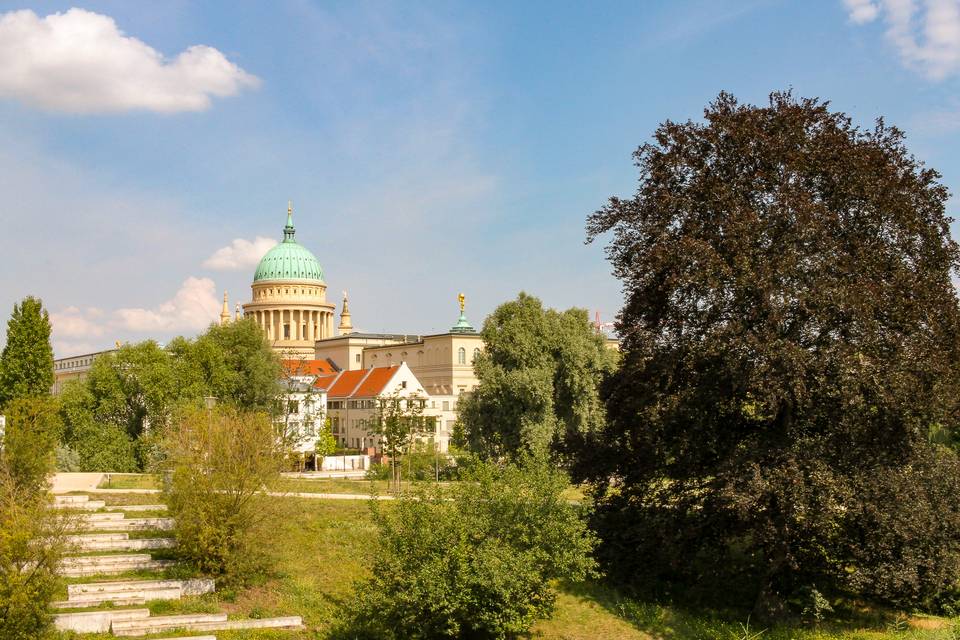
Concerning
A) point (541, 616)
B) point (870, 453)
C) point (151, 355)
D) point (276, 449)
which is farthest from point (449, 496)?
point (151, 355)

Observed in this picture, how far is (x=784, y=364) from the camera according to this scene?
20.9 m

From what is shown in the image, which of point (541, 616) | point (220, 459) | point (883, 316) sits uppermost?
point (883, 316)

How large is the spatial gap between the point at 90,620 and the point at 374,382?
71.3 meters

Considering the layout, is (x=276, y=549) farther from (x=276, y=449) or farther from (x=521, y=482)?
(x=521, y=482)

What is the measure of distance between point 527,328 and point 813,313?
1241 inches

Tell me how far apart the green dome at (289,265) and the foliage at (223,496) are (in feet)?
365

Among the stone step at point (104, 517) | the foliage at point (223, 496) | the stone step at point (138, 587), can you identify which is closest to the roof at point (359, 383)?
the stone step at point (104, 517)

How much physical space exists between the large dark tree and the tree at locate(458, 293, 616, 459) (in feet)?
79.2

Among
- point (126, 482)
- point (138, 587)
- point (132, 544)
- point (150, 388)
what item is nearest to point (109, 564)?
point (132, 544)

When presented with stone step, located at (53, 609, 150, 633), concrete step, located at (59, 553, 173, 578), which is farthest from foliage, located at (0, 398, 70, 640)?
concrete step, located at (59, 553, 173, 578)

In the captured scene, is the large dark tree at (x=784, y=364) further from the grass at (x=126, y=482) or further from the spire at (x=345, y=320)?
the spire at (x=345, y=320)

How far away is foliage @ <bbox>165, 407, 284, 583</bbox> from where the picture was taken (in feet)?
76.1

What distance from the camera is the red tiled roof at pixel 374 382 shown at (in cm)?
8950

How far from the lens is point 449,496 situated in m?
22.6
